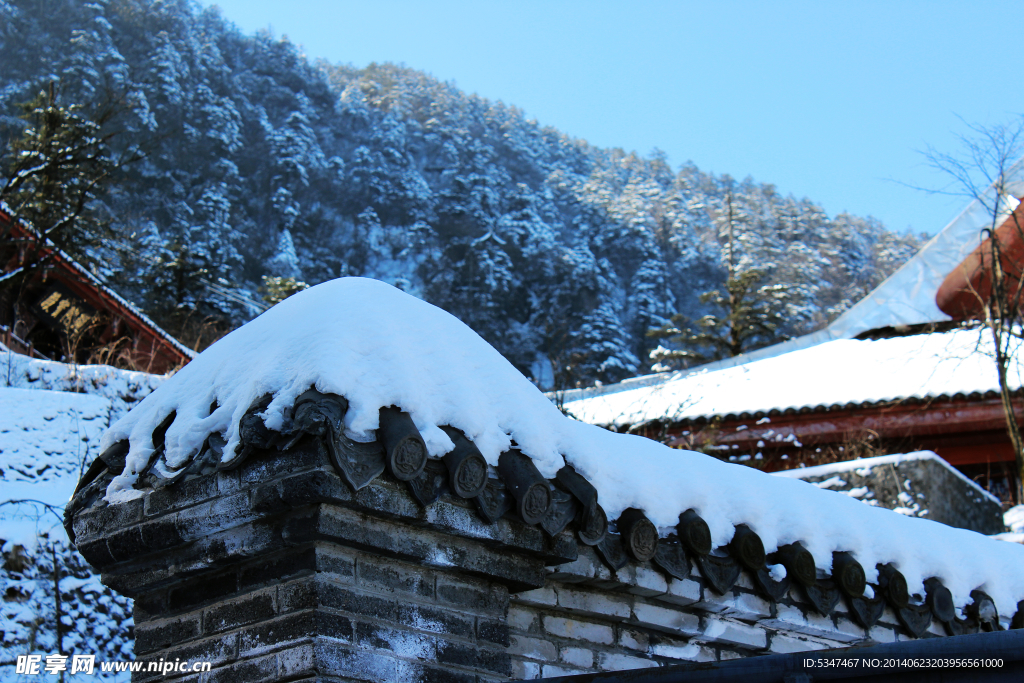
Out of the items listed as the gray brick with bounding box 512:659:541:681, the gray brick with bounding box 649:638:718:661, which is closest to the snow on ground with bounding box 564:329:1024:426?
the gray brick with bounding box 649:638:718:661

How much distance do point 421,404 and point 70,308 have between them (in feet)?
46.0

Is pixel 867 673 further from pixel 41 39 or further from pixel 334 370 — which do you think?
pixel 41 39

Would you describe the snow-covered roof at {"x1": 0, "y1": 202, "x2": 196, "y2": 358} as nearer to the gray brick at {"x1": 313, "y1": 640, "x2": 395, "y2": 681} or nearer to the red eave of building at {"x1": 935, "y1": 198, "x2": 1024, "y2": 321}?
the red eave of building at {"x1": 935, "y1": 198, "x2": 1024, "y2": 321}

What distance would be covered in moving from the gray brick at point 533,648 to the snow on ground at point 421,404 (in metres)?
0.50

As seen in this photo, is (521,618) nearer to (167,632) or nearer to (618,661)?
(618,661)

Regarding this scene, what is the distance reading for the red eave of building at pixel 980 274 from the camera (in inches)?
436

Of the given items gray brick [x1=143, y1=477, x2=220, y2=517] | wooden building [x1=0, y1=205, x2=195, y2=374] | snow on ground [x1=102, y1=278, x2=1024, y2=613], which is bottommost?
gray brick [x1=143, y1=477, x2=220, y2=517]

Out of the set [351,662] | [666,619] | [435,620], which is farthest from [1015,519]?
[351,662]

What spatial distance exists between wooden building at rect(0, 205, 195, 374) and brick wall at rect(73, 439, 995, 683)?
441 inches

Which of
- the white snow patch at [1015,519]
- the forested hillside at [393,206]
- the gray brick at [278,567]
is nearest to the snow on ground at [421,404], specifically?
the gray brick at [278,567]

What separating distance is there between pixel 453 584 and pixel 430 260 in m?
38.2

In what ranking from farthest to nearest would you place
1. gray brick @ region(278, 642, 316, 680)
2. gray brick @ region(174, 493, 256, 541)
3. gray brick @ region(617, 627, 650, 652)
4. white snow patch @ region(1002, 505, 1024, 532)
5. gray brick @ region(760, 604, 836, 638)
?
white snow patch @ region(1002, 505, 1024, 532) < gray brick @ region(760, 604, 836, 638) < gray brick @ region(617, 627, 650, 652) < gray brick @ region(174, 493, 256, 541) < gray brick @ region(278, 642, 316, 680)

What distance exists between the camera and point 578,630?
3180 millimetres

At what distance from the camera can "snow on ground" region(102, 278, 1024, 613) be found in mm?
2398
